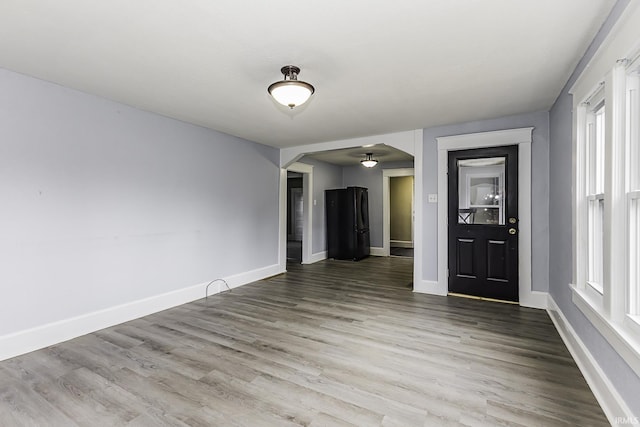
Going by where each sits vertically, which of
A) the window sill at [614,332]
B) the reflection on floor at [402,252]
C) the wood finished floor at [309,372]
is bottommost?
the wood finished floor at [309,372]

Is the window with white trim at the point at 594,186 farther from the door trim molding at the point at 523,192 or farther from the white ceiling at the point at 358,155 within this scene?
the white ceiling at the point at 358,155

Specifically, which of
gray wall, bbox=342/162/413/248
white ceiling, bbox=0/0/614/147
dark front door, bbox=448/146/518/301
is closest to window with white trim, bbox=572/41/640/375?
white ceiling, bbox=0/0/614/147

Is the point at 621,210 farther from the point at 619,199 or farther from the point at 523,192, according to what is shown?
the point at 523,192

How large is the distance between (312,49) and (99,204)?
2648 millimetres

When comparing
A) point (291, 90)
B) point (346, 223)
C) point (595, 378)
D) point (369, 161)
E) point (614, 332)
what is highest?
point (369, 161)

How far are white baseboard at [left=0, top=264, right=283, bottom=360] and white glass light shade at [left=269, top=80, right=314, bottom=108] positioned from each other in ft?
9.27

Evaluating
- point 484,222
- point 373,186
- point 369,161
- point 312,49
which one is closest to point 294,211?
point 373,186

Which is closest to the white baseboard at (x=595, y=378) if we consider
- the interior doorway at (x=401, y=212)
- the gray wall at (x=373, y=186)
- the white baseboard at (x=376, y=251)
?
the white baseboard at (x=376, y=251)

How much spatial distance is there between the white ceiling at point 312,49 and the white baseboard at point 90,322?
2.23 meters

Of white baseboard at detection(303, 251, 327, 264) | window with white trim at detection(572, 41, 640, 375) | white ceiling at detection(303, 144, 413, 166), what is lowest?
white baseboard at detection(303, 251, 327, 264)

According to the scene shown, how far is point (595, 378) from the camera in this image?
2047 millimetres

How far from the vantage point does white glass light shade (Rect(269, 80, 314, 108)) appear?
7.98 ft

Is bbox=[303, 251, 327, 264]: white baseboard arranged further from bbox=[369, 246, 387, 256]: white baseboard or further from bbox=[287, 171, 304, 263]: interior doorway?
bbox=[287, 171, 304, 263]: interior doorway

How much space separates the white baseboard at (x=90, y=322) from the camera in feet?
8.64
